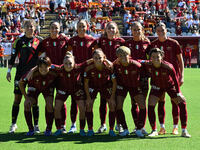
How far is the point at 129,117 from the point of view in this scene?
8414mm

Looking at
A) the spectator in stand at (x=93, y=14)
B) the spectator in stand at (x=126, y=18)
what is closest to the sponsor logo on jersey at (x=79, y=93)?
the spectator in stand at (x=126, y=18)

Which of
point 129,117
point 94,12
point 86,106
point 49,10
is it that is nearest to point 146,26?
point 94,12

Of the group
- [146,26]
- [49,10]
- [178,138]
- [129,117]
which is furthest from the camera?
[49,10]

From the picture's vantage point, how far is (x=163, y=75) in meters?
6.46

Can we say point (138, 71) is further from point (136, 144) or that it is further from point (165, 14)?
point (165, 14)

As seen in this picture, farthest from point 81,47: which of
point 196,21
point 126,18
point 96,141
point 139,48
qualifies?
point 126,18

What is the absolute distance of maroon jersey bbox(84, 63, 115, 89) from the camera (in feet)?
21.6

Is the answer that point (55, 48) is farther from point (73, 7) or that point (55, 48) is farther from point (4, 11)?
point (4, 11)

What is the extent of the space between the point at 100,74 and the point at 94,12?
2445 centimetres

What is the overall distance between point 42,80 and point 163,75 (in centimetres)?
213

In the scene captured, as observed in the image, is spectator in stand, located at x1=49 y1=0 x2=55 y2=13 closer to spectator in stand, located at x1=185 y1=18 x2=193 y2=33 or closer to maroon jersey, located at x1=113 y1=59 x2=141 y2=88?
spectator in stand, located at x1=185 y1=18 x2=193 y2=33

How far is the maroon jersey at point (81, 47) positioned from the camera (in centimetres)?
702

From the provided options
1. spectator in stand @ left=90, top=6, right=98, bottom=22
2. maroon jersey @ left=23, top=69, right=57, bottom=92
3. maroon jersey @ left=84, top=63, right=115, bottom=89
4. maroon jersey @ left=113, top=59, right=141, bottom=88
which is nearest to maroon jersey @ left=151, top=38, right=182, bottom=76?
maroon jersey @ left=113, top=59, right=141, bottom=88

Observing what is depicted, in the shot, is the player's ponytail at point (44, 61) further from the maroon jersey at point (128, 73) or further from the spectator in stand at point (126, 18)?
the spectator in stand at point (126, 18)
